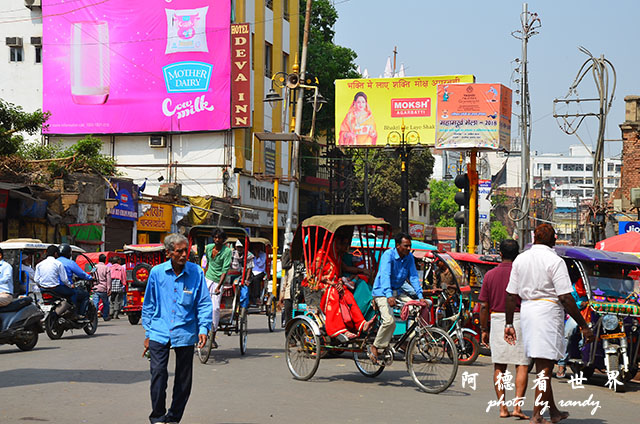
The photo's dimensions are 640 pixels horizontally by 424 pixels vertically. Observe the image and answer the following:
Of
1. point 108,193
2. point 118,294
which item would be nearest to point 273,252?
point 118,294

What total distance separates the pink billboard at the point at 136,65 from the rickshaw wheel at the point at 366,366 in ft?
96.4

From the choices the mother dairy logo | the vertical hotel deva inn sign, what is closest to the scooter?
the vertical hotel deva inn sign

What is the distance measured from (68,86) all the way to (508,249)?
35274 millimetres

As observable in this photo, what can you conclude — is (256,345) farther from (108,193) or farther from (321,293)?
(108,193)

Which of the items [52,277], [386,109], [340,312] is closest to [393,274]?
[340,312]

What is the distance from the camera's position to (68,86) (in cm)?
4150

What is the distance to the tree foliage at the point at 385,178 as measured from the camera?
61.4m

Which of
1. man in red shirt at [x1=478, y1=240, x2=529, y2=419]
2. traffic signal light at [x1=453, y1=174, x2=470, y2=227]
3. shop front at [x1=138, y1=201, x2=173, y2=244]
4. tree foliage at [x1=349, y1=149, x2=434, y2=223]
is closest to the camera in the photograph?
man in red shirt at [x1=478, y1=240, x2=529, y2=419]

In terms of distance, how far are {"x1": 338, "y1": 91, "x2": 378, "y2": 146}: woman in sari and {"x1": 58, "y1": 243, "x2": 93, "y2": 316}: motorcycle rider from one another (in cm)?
2586

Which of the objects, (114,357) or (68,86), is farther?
(68,86)

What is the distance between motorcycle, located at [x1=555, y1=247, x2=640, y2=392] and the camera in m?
11.4

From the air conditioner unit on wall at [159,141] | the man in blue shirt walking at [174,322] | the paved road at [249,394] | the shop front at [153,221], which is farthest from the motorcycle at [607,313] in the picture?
the air conditioner unit on wall at [159,141]

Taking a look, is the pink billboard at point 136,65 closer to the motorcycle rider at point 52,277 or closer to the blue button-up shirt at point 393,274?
the motorcycle rider at point 52,277

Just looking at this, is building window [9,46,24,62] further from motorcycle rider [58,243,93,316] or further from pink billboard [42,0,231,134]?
motorcycle rider [58,243,93,316]
